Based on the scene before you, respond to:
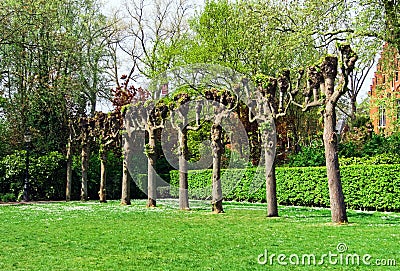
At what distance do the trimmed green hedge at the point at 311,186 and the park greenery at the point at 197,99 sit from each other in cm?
7

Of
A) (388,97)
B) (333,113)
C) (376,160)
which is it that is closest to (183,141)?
(333,113)

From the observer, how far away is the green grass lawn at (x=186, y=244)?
27.6 ft

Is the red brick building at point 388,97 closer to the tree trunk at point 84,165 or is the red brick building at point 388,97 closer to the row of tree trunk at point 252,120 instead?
the row of tree trunk at point 252,120

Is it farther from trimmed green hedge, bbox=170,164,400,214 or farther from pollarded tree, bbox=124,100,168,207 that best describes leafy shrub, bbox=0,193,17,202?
trimmed green hedge, bbox=170,164,400,214

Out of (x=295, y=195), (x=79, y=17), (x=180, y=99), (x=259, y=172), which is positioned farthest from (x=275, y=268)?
(x=79, y=17)

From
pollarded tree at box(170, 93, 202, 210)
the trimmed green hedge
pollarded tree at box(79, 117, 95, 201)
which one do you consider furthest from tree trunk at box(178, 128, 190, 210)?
pollarded tree at box(79, 117, 95, 201)

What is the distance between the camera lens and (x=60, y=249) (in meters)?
10.1

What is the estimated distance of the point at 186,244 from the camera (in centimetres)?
1055

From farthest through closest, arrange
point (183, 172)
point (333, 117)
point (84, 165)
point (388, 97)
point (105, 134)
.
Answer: point (84, 165)
point (105, 134)
point (388, 97)
point (183, 172)
point (333, 117)

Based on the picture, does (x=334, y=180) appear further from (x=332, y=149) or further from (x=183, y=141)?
(x=183, y=141)

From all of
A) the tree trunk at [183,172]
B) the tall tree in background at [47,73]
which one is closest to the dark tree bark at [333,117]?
the tree trunk at [183,172]

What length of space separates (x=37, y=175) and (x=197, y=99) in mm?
13747

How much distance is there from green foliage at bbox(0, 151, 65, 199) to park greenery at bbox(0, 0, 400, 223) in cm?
7

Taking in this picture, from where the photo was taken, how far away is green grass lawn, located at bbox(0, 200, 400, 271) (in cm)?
841
